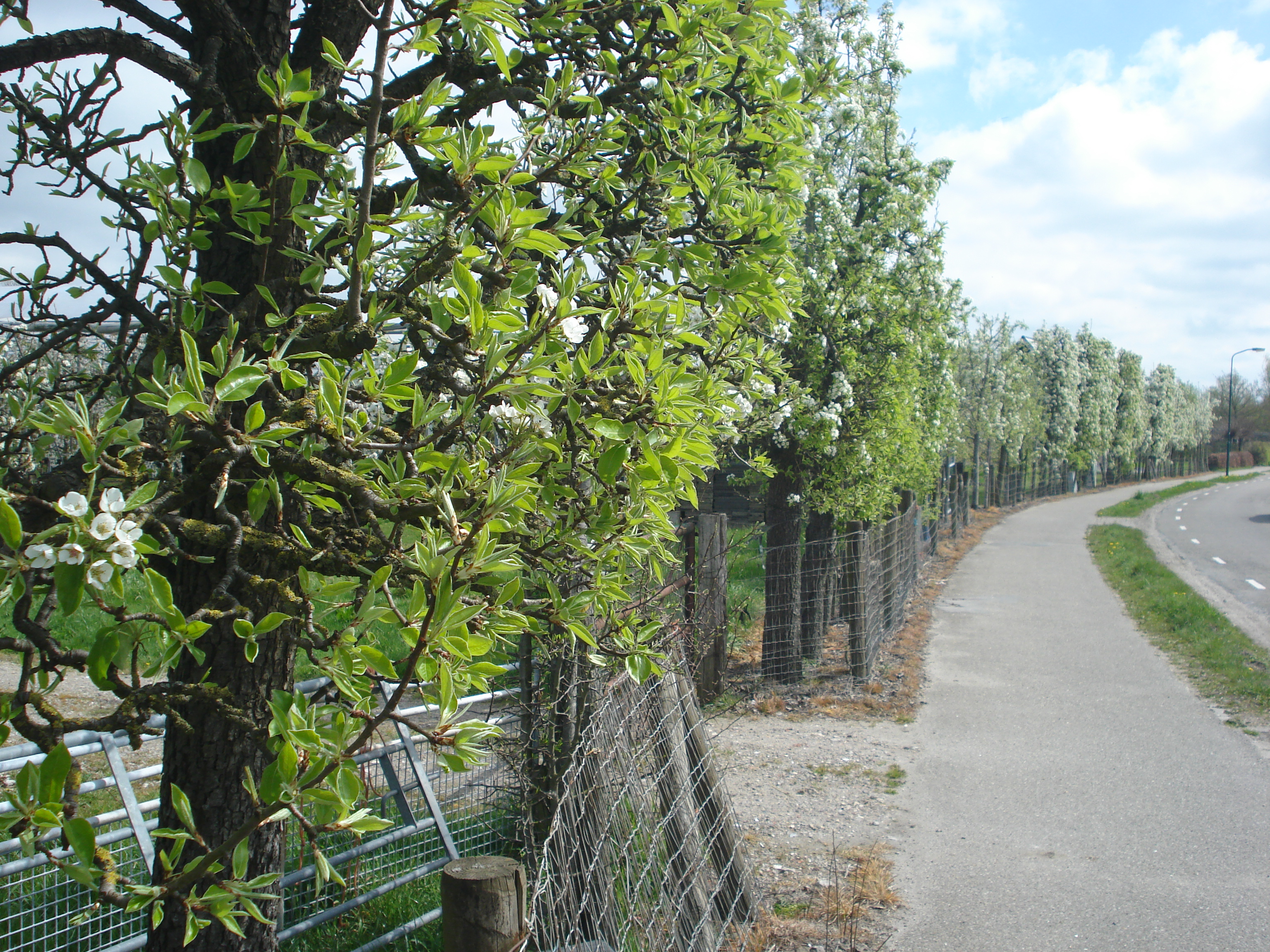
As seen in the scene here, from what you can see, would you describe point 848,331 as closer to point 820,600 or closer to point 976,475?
point 820,600

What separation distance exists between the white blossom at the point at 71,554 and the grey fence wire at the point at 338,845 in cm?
171

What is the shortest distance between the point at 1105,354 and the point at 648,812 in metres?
58.5

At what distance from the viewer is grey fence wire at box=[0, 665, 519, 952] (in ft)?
10.6

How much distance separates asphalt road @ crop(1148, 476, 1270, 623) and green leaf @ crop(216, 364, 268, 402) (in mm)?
15479

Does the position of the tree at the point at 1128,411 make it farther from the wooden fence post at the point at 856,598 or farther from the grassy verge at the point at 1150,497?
the wooden fence post at the point at 856,598

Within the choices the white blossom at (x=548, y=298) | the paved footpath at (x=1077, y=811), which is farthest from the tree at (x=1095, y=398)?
the white blossom at (x=548, y=298)

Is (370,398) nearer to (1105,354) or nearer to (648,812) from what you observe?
(648,812)

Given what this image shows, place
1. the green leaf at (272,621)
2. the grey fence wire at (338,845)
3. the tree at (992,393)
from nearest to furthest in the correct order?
the green leaf at (272,621)
the grey fence wire at (338,845)
the tree at (992,393)

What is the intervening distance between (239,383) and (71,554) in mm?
362

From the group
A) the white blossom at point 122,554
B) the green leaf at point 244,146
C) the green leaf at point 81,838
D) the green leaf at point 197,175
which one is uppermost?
the green leaf at point 244,146

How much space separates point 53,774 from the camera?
1.31m

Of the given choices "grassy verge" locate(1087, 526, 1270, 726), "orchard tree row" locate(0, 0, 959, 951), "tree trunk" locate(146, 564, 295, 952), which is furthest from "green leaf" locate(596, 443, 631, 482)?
"grassy verge" locate(1087, 526, 1270, 726)

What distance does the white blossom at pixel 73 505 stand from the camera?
3.98 feet

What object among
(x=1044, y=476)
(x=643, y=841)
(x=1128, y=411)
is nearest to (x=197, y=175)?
(x=643, y=841)
